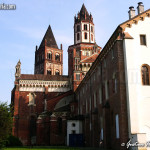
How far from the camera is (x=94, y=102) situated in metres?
32.8

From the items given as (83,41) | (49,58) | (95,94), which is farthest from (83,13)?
(95,94)

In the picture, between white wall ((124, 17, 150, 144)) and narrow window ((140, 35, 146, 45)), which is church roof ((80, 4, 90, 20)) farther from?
narrow window ((140, 35, 146, 45))

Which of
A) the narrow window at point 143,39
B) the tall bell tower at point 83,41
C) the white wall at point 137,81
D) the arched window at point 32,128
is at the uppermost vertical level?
the tall bell tower at point 83,41

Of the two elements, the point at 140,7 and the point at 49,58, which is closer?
the point at 140,7

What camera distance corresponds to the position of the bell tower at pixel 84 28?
6300cm

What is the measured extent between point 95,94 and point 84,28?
3549 cm

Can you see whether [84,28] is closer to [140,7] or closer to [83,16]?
[83,16]

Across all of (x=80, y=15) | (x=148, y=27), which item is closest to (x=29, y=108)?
(x=80, y=15)

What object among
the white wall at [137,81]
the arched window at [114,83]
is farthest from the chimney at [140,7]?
the arched window at [114,83]

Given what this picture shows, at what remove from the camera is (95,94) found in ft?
106

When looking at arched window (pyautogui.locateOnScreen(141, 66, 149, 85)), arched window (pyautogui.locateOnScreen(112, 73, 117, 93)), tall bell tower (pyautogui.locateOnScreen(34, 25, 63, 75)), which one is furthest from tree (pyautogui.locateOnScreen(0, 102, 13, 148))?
tall bell tower (pyautogui.locateOnScreen(34, 25, 63, 75))

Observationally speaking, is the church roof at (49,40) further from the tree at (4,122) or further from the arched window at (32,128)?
the tree at (4,122)

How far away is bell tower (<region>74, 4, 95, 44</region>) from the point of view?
63.0 meters

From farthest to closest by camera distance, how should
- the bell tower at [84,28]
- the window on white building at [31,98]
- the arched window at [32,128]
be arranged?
the bell tower at [84,28] < the window on white building at [31,98] < the arched window at [32,128]
